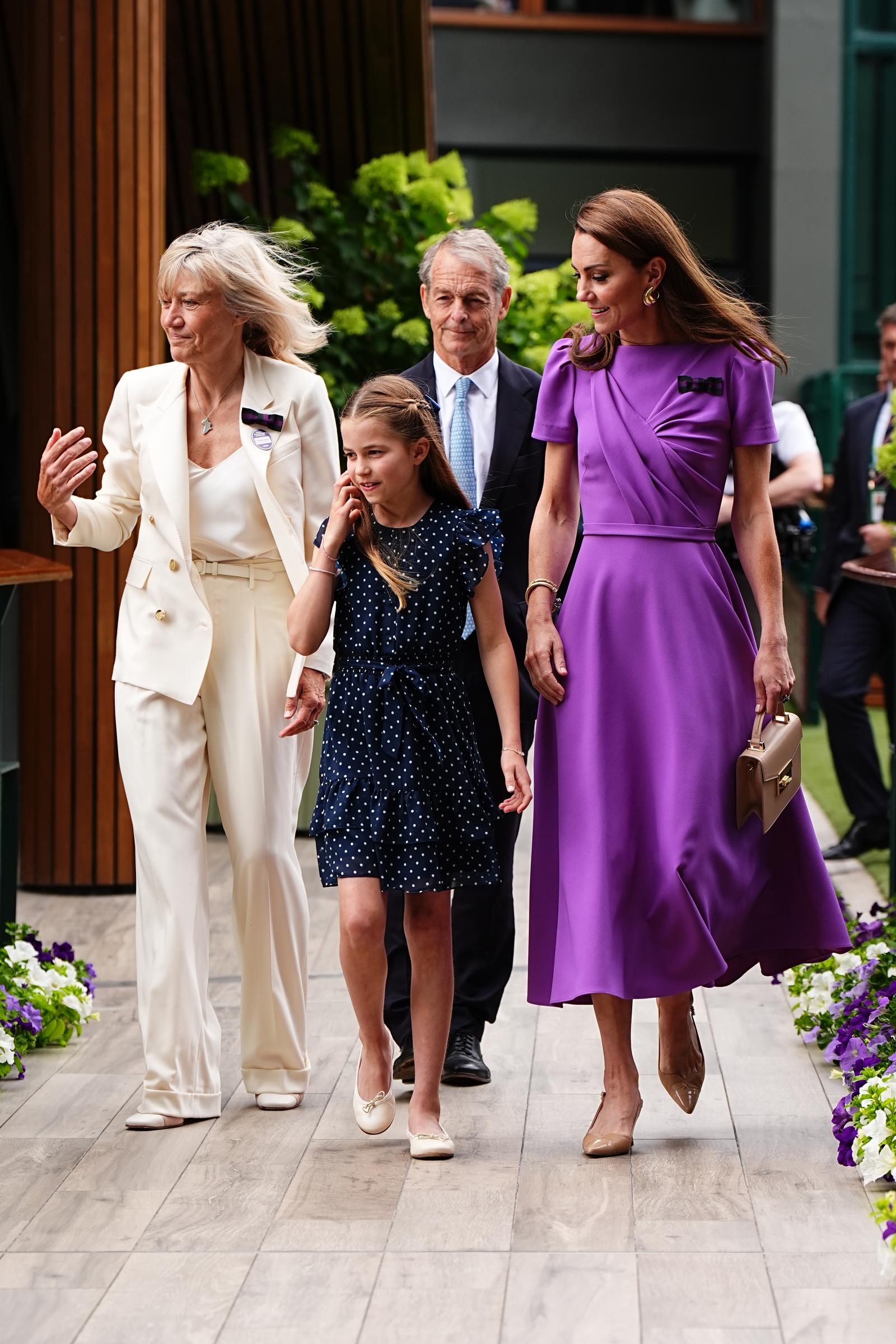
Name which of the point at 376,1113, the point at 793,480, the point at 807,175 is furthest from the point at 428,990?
the point at 807,175

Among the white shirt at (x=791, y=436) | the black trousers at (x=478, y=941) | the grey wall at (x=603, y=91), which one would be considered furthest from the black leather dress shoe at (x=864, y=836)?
the grey wall at (x=603, y=91)

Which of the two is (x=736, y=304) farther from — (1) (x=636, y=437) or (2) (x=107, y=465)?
(2) (x=107, y=465)

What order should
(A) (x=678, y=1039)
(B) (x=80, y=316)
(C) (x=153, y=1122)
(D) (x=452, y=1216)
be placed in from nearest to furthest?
(D) (x=452, y=1216)
(A) (x=678, y=1039)
(C) (x=153, y=1122)
(B) (x=80, y=316)

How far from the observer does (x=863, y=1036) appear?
3.81 m

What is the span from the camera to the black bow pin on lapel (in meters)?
3.73

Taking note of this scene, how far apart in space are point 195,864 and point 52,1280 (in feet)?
3.50

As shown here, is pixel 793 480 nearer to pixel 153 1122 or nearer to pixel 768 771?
pixel 768 771

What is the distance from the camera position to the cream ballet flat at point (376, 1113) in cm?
344

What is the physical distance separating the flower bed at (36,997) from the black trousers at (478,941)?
80 cm

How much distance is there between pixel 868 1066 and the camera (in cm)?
352

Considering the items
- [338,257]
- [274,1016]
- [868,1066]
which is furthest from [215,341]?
[338,257]

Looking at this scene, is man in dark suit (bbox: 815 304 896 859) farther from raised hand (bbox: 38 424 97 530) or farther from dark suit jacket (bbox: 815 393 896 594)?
raised hand (bbox: 38 424 97 530)

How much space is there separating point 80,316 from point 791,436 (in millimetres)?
2455

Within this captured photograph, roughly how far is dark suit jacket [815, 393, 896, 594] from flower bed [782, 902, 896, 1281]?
2326 millimetres
